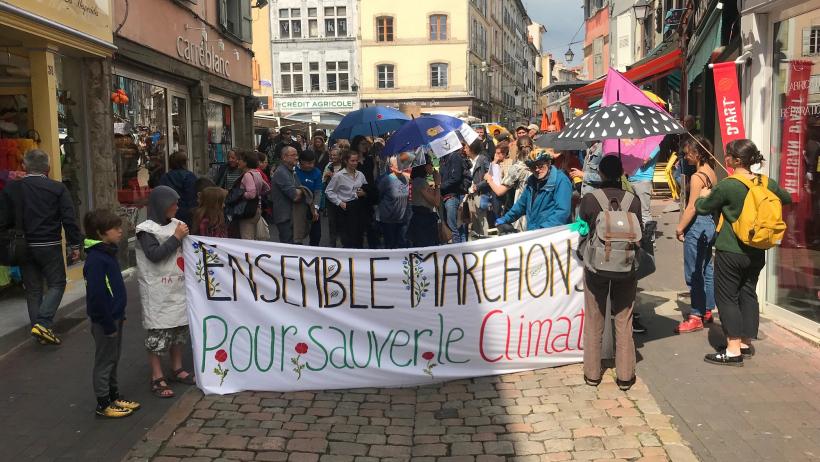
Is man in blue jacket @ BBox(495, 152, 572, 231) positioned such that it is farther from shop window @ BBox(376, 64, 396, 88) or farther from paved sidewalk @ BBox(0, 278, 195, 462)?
shop window @ BBox(376, 64, 396, 88)

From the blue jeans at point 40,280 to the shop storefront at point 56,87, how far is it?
4.50ft

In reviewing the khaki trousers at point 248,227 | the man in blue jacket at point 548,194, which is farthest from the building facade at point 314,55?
the man in blue jacket at point 548,194

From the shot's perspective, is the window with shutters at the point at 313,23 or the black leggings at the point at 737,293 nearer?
the black leggings at the point at 737,293

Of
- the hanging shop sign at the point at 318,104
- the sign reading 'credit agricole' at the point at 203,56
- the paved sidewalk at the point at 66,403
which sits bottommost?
the paved sidewalk at the point at 66,403

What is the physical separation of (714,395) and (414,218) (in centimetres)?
489

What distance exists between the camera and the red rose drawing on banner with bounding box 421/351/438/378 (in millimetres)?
5531

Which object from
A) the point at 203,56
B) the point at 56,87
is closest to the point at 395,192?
the point at 56,87

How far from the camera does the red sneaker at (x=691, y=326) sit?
6.71 metres

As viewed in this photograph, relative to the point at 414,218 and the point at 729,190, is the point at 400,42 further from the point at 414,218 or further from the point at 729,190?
the point at 729,190

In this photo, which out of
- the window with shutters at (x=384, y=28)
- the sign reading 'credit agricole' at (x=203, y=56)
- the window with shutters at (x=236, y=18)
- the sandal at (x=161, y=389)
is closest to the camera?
the sandal at (x=161, y=389)

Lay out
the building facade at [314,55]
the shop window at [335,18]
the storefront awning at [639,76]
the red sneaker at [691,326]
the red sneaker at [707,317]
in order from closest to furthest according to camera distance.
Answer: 1. the red sneaker at [691,326]
2. the red sneaker at [707,317]
3. the storefront awning at [639,76]
4. the building facade at [314,55]
5. the shop window at [335,18]

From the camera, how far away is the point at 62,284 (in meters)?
6.68

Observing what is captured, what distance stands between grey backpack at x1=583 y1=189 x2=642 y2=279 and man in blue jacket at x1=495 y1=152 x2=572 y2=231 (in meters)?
1.16

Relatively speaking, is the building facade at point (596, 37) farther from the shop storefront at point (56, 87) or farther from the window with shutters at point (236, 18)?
the shop storefront at point (56, 87)
